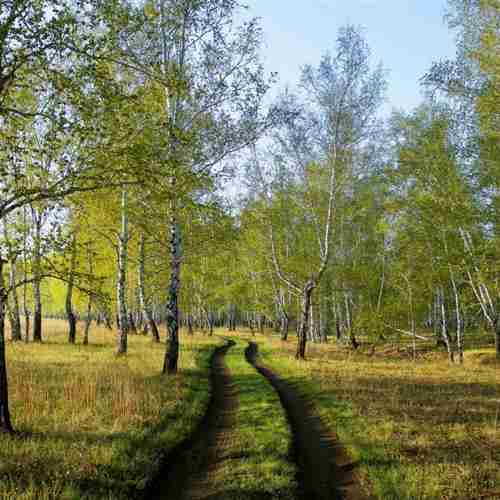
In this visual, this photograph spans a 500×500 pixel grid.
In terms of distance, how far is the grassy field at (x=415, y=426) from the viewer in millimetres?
6988

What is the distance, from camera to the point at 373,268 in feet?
115

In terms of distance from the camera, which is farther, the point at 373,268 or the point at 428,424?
the point at 373,268

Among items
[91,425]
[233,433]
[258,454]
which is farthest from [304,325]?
[91,425]

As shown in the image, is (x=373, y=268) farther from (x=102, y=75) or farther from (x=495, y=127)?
(x=102, y=75)

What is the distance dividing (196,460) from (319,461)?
2.44 m

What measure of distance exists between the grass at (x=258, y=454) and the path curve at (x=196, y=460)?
26cm

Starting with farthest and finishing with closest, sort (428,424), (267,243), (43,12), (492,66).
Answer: (267,243) < (492,66) < (428,424) < (43,12)

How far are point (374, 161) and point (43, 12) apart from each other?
20.6m

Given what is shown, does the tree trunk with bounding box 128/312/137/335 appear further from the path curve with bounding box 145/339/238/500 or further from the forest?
the path curve with bounding box 145/339/238/500

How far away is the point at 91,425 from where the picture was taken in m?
9.09

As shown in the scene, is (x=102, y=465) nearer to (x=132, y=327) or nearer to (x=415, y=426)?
(x=415, y=426)

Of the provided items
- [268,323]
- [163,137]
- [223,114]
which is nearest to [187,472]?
[163,137]

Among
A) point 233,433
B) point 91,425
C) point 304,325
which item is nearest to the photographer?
point 91,425

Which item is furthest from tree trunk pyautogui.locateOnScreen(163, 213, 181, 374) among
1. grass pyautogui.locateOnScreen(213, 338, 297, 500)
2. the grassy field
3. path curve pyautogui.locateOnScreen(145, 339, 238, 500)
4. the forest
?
the grassy field
